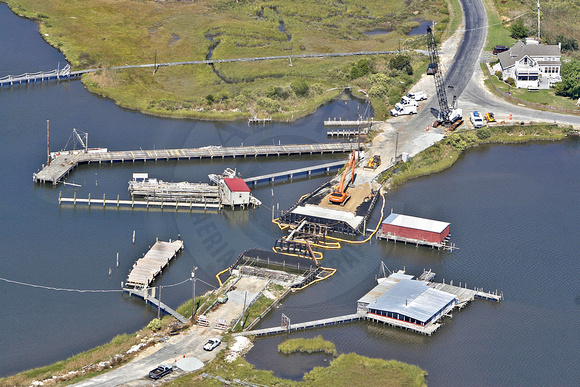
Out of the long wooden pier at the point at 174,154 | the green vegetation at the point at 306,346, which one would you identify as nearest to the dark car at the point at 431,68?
the long wooden pier at the point at 174,154

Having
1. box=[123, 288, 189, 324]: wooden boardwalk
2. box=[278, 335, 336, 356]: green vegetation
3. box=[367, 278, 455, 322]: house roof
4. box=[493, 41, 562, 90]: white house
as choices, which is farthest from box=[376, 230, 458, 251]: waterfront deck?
→ box=[493, 41, 562, 90]: white house

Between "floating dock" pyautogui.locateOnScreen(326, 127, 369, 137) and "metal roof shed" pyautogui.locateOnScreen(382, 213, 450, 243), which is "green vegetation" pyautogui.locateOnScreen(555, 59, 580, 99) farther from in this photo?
"metal roof shed" pyautogui.locateOnScreen(382, 213, 450, 243)

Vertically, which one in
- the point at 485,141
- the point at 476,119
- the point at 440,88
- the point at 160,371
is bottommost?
the point at 160,371

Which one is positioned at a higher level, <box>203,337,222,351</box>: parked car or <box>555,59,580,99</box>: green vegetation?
<box>555,59,580,99</box>: green vegetation

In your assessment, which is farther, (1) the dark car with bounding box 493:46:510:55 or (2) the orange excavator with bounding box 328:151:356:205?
(1) the dark car with bounding box 493:46:510:55

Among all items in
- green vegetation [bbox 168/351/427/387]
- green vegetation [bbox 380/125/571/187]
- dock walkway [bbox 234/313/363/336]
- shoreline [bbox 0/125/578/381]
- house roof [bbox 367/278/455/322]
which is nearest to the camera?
green vegetation [bbox 168/351/427/387]

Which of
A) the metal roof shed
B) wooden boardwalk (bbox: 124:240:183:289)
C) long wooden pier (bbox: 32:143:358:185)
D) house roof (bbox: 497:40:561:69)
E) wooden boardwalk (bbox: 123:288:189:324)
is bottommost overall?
wooden boardwalk (bbox: 123:288:189:324)

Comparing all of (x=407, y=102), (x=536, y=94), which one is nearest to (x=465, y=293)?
(x=407, y=102)

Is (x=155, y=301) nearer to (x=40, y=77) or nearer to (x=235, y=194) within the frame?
(x=235, y=194)
